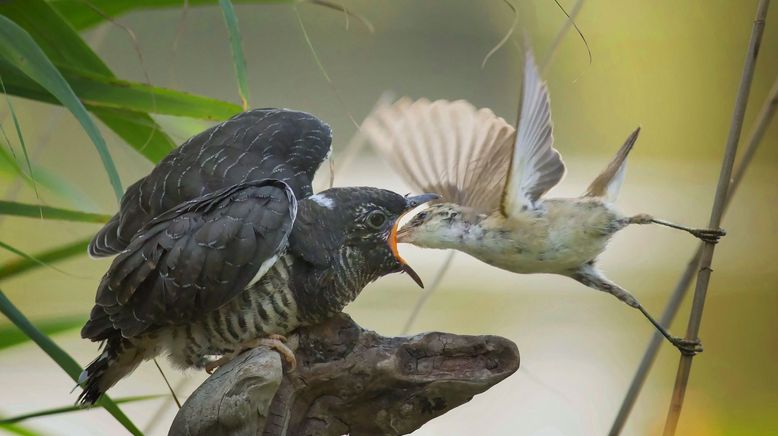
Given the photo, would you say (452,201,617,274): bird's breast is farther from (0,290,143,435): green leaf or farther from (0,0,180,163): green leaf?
(0,290,143,435): green leaf

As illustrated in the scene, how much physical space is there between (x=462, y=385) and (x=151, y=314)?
1.22 ft

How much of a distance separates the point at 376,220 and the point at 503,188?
0.30 m

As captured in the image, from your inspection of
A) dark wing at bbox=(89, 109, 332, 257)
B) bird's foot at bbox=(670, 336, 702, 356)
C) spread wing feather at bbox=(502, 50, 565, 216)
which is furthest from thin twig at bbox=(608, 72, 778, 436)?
dark wing at bbox=(89, 109, 332, 257)

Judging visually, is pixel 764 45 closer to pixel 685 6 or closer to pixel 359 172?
pixel 685 6

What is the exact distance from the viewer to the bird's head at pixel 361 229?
1.24 meters

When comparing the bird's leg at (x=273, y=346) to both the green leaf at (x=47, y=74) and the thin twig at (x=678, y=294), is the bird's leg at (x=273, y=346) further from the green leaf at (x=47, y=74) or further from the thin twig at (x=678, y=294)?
the thin twig at (x=678, y=294)

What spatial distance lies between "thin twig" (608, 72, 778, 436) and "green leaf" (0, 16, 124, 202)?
2.04ft

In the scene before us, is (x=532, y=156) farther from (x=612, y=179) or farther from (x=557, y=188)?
(x=557, y=188)

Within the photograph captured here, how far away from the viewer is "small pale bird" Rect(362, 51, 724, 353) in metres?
1.46

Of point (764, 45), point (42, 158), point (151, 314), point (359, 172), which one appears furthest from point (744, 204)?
point (151, 314)

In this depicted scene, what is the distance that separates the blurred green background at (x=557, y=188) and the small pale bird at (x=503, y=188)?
834 millimetres

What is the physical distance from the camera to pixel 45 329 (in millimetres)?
1341

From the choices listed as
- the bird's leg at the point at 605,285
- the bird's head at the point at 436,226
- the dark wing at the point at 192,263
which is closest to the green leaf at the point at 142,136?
the dark wing at the point at 192,263

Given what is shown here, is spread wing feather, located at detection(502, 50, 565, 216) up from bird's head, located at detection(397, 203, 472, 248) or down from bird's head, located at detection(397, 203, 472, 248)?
up
